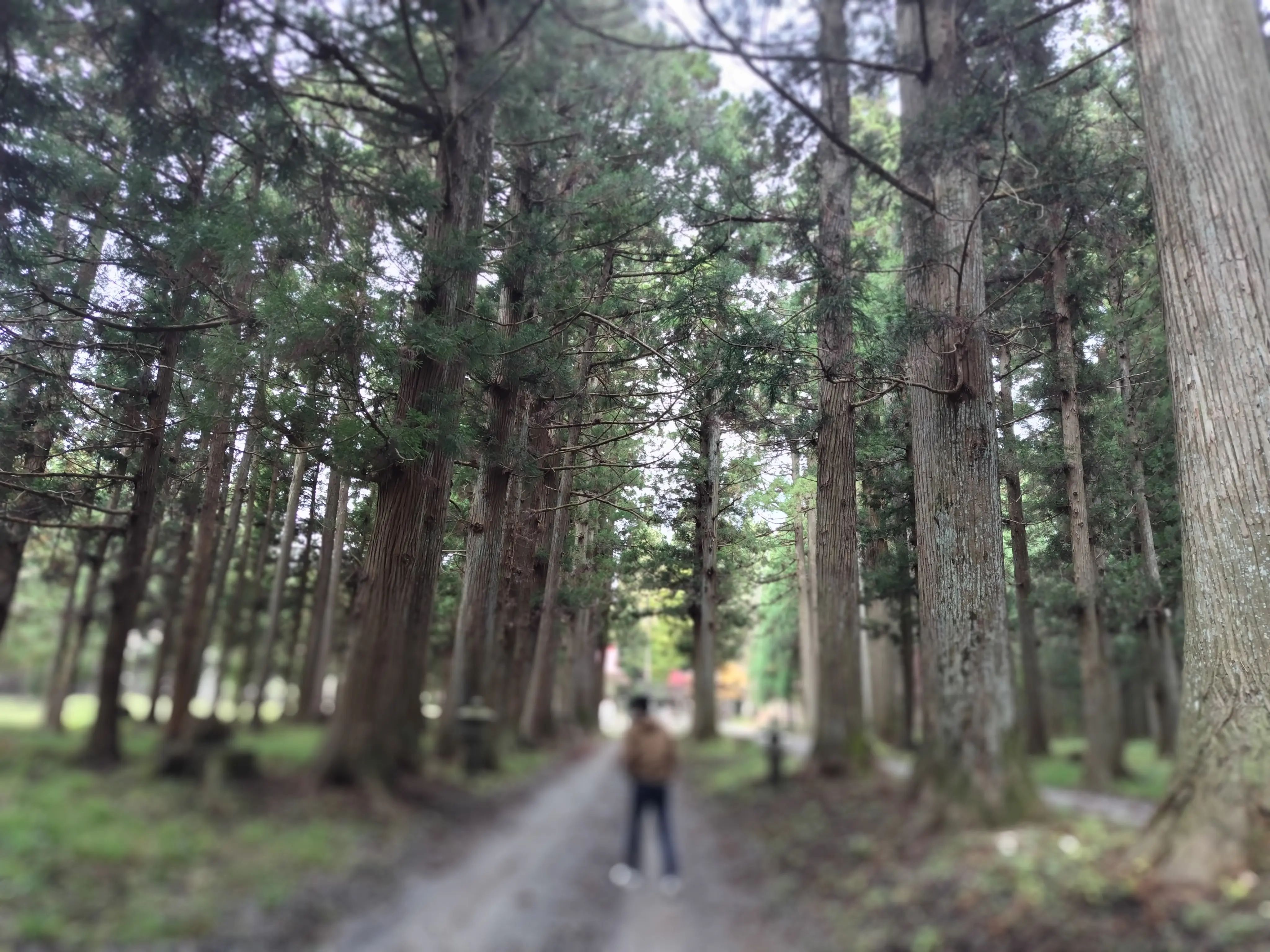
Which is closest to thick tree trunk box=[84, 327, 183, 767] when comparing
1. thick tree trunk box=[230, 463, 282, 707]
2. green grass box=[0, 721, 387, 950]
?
green grass box=[0, 721, 387, 950]

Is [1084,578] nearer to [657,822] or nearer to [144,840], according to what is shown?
[657,822]

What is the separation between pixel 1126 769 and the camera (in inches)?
134

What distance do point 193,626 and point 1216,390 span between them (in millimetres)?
5996

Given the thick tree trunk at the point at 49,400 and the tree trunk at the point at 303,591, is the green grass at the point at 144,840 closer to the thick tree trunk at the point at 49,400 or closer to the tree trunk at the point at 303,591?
the tree trunk at the point at 303,591

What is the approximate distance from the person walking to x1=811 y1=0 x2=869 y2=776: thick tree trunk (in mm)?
823

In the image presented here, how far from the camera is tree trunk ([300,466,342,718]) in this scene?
10.3ft

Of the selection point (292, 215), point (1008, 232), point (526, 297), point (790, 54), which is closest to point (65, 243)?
point (292, 215)

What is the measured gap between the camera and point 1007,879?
9.73 ft

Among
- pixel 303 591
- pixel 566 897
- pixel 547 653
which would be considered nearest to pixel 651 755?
pixel 566 897

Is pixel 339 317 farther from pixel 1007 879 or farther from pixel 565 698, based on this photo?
pixel 1007 879

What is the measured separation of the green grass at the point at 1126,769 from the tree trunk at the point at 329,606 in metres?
3.35

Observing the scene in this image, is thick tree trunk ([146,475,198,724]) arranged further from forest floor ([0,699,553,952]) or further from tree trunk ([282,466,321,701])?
tree trunk ([282,466,321,701])

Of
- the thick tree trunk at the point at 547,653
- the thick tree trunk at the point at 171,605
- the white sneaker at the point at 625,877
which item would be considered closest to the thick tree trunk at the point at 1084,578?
the white sneaker at the point at 625,877

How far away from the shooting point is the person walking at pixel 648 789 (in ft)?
10.1
